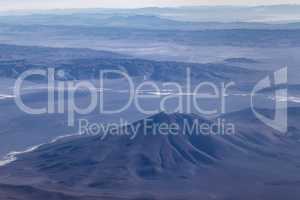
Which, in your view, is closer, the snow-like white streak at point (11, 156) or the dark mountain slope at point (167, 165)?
the dark mountain slope at point (167, 165)

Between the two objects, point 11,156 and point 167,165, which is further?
point 11,156

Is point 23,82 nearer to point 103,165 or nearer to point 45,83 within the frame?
point 45,83

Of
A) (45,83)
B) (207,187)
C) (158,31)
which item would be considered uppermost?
(158,31)

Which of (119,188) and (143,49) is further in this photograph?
(143,49)

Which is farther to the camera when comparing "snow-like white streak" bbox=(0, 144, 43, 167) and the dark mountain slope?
"snow-like white streak" bbox=(0, 144, 43, 167)

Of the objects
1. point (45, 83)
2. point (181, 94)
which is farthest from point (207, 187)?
point (45, 83)

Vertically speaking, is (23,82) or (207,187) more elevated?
(23,82)

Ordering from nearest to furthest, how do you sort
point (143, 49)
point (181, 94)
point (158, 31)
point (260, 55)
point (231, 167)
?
point (231, 167) < point (181, 94) < point (260, 55) < point (143, 49) < point (158, 31)

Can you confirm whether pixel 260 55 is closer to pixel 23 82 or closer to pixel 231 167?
pixel 23 82

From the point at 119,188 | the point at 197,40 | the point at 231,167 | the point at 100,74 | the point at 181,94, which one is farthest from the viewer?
the point at 197,40
